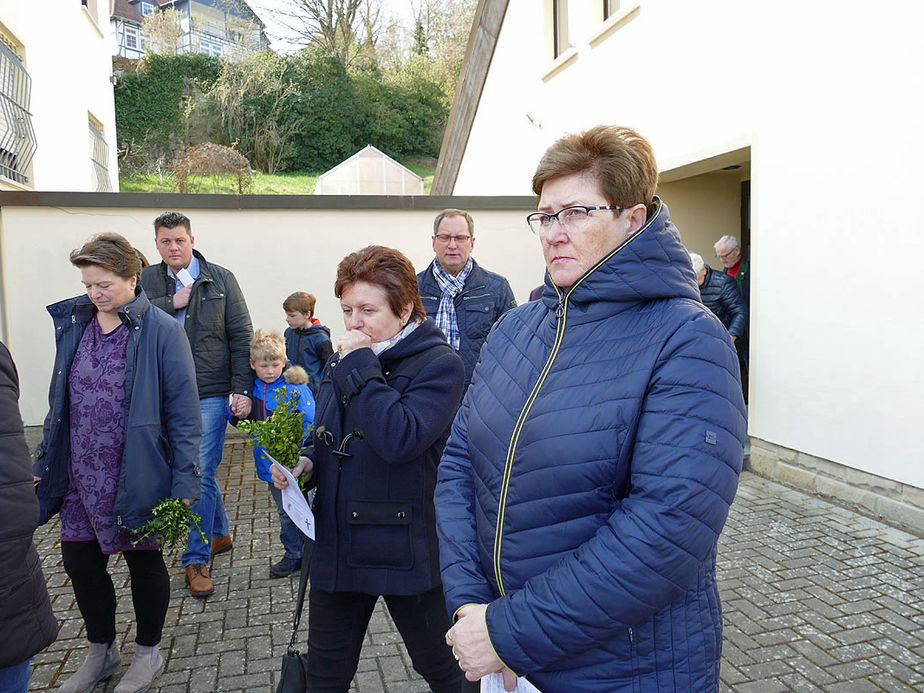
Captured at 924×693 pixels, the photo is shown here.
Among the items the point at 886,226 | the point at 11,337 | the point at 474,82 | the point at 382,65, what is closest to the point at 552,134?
the point at 474,82

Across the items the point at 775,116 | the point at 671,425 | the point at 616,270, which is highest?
the point at 775,116

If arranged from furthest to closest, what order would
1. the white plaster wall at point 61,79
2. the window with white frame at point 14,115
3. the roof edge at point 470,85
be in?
1. the roof edge at point 470,85
2. the white plaster wall at point 61,79
3. the window with white frame at point 14,115

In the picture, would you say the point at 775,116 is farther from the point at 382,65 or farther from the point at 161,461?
the point at 382,65

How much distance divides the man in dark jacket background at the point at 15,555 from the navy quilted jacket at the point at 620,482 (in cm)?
151

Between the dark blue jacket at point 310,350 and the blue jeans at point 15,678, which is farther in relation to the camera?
the dark blue jacket at point 310,350

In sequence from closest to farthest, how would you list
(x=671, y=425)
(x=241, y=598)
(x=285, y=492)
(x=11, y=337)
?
(x=671, y=425)
(x=285, y=492)
(x=241, y=598)
(x=11, y=337)

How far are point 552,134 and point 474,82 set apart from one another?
531 cm

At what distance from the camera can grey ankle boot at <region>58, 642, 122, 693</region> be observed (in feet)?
10.7

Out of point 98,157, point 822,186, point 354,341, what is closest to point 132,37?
point 98,157

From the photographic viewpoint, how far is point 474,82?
1628 centimetres

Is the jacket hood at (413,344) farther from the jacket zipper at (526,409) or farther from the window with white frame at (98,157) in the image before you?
the window with white frame at (98,157)

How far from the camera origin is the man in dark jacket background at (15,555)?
7.14ft

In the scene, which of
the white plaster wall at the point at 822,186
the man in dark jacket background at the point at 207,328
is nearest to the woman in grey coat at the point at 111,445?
the man in dark jacket background at the point at 207,328

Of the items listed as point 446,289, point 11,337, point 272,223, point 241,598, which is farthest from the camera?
point 272,223
